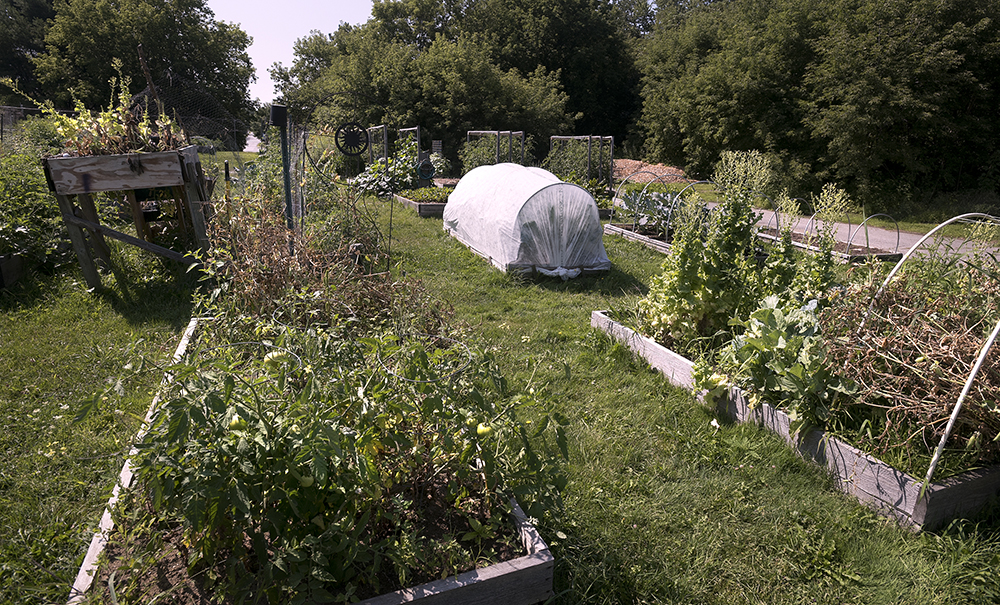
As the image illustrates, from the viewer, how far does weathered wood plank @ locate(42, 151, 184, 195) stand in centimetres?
466

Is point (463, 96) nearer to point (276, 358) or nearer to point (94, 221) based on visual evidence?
point (94, 221)

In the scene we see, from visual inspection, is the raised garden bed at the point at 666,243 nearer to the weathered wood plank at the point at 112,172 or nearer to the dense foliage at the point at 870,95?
the weathered wood plank at the point at 112,172

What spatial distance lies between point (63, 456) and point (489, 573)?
2.36 m

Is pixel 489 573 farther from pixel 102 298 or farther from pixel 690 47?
pixel 690 47

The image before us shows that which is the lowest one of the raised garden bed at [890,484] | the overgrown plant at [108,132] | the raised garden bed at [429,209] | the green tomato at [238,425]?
the raised garden bed at [890,484]

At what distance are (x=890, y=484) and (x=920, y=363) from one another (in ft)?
2.16

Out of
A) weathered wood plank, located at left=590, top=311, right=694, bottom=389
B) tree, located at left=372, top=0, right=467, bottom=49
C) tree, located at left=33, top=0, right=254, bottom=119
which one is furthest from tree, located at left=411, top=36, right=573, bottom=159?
weathered wood plank, located at left=590, top=311, right=694, bottom=389

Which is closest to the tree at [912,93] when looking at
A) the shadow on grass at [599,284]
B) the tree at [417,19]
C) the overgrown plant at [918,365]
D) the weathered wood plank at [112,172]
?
the shadow on grass at [599,284]

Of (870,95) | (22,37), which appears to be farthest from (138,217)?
(22,37)

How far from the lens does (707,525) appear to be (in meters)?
2.65

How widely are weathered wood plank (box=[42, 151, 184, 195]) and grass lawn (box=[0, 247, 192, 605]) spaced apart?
94 cm

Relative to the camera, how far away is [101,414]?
3213 mm

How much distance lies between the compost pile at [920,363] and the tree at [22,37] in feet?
157

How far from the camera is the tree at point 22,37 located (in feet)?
120
